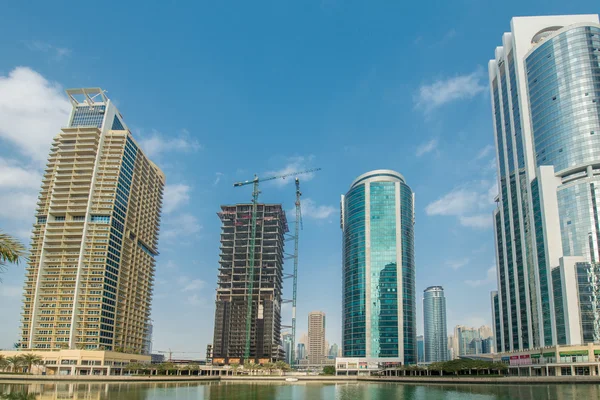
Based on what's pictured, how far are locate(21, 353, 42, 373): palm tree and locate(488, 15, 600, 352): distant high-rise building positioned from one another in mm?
168215

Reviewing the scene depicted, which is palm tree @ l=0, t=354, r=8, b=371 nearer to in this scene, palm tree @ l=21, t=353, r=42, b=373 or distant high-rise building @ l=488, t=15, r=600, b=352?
palm tree @ l=21, t=353, r=42, b=373

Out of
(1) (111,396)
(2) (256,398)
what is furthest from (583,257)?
(1) (111,396)

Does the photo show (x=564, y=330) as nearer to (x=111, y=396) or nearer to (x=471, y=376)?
(x=471, y=376)

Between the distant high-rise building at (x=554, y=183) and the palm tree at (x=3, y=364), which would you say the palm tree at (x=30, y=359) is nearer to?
the palm tree at (x=3, y=364)

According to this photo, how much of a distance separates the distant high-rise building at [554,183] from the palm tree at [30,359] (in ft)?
552

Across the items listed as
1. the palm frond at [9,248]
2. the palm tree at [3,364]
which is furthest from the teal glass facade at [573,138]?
the palm tree at [3,364]

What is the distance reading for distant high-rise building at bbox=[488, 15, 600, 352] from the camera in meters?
154

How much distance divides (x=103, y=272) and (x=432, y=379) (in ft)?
420

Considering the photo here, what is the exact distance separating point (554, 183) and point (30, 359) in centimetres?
18492

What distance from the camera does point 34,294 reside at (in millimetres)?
190375

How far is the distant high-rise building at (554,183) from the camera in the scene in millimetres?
153500

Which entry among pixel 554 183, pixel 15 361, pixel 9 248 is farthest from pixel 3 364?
pixel 554 183

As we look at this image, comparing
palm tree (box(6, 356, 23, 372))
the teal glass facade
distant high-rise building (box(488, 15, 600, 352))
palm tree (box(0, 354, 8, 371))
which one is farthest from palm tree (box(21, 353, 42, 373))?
the teal glass facade

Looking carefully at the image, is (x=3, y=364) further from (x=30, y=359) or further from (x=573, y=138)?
(x=573, y=138)
